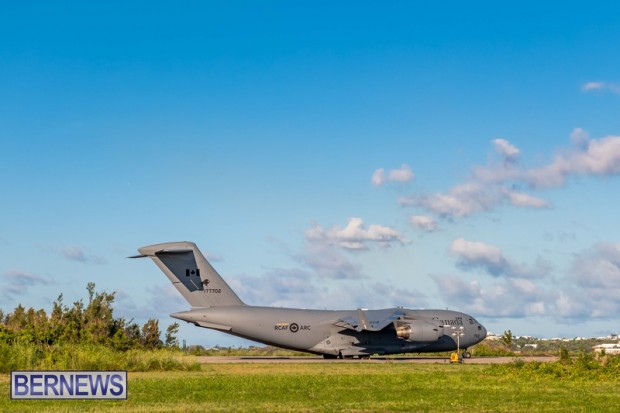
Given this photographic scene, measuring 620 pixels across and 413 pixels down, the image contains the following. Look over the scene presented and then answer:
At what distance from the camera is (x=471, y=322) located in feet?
182

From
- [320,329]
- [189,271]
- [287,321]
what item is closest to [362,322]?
[320,329]

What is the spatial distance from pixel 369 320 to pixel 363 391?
24526 millimetres

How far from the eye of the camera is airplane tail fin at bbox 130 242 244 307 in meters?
50.8

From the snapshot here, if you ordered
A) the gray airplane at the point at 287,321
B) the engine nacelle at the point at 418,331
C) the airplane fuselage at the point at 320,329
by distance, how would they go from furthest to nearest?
the engine nacelle at the point at 418,331 → the gray airplane at the point at 287,321 → the airplane fuselage at the point at 320,329

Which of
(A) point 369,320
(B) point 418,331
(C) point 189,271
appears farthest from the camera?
(A) point 369,320

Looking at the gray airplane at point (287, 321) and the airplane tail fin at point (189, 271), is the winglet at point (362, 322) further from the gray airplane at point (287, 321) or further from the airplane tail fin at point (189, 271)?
the airplane tail fin at point (189, 271)

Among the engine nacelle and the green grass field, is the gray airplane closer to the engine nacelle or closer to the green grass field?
the engine nacelle

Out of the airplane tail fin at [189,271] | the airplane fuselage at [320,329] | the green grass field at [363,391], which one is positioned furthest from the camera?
the airplane tail fin at [189,271]

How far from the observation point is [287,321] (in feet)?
169

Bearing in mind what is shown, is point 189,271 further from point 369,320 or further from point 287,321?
point 369,320

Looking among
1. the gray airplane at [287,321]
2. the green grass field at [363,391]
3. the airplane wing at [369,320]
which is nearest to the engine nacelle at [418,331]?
the gray airplane at [287,321]

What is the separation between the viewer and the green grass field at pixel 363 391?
74.7 ft

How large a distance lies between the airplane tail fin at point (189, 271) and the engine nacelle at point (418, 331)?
10.4 meters

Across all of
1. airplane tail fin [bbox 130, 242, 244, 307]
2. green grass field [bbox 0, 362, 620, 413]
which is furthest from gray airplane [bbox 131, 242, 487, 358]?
green grass field [bbox 0, 362, 620, 413]
